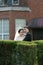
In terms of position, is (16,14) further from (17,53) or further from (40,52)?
(17,53)

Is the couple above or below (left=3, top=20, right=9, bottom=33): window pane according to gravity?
above

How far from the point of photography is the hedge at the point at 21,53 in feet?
26.2

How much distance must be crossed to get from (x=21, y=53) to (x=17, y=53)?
0.78ft

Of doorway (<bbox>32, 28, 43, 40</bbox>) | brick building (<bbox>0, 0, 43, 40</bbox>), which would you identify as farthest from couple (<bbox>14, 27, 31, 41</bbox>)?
brick building (<bbox>0, 0, 43, 40</bbox>)

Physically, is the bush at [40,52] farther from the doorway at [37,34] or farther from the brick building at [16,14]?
the brick building at [16,14]

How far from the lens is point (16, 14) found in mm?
28969

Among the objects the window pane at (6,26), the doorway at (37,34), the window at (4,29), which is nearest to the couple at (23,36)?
the doorway at (37,34)

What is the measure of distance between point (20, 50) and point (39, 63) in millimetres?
1056

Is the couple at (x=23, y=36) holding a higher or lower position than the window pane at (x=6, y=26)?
higher

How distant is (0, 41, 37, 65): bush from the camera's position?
7966 millimetres

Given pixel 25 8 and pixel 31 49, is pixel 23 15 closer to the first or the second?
pixel 25 8

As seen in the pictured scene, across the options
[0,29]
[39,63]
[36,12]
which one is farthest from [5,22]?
[39,63]

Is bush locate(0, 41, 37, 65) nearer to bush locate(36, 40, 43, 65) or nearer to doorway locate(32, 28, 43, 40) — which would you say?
bush locate(36, 40, 43, 65)

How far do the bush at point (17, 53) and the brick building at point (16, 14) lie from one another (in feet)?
64.8
